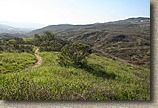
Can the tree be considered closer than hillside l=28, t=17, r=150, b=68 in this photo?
No

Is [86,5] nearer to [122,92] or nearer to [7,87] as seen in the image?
[122,92]

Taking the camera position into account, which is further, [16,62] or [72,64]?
[72,64]

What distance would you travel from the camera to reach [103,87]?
251 centimetres

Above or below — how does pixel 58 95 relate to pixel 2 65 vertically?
below

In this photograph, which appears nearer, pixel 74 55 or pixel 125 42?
pixel 74 55

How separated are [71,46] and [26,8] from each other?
254 cm

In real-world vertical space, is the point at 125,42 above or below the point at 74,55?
below

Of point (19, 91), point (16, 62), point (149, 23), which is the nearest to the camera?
point (19, 91)

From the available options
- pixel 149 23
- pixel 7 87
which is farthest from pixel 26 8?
pixel 149 23

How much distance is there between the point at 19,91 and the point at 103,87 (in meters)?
1.96

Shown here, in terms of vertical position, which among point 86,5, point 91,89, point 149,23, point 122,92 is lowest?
point 122,92

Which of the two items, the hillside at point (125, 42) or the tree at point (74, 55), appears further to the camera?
the tree at point (74, 55)

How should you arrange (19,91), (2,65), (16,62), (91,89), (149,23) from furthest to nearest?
(16,62) → (2,65) → (149,23) → (91,89) → (19,91)

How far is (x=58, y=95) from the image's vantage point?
2.29 m
